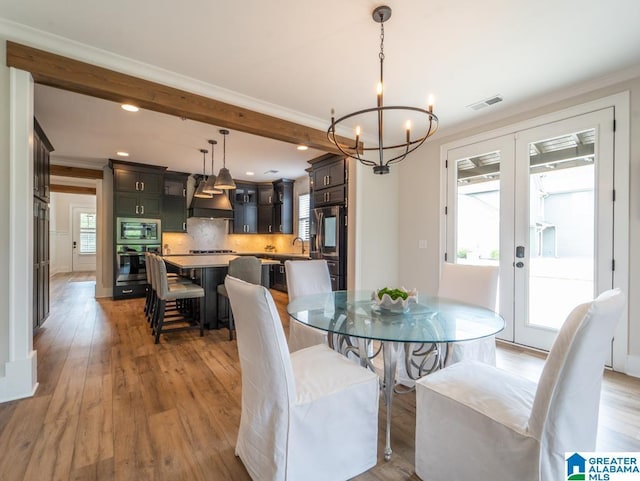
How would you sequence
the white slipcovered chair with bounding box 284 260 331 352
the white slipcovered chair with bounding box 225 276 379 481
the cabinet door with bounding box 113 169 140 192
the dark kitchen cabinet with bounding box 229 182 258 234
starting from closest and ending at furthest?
the white slipcovered chair with bounding box 225 276 379 481, the white slipcovered chair with bounding box 284 260 331 352, the cabinet door with bounding box 113 169 140 192, the dark kitchen cabinet with bounding box 229 182 258 234

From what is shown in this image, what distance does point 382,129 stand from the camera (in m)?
2.52

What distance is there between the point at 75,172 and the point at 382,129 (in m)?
6.23

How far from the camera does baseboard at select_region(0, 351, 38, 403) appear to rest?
6.99 feet

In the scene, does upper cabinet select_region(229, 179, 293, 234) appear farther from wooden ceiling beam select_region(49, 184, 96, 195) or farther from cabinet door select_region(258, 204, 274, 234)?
wooden ceiling beam select_region(49, 184, 96, 195)

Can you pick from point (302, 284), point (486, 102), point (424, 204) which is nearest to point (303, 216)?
point (424, 204)

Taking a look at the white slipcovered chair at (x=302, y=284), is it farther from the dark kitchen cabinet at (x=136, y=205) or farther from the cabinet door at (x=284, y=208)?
the dark kitchen cabinet at (x=136, y=205)

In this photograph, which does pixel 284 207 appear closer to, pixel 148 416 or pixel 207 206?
pixel 207 206

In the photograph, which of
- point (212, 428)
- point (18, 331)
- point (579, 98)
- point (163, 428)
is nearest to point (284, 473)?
point (212, 428)

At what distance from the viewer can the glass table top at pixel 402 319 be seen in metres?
1.52

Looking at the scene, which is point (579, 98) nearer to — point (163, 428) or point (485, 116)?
point (485, 116)

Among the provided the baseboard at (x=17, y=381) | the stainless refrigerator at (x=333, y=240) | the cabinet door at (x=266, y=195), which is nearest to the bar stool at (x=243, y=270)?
the stainless refrigerator at (x=333, y=240)

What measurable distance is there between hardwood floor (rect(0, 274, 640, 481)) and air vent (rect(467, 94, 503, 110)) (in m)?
2.64

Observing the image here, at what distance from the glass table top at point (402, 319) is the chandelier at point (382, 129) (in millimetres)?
952

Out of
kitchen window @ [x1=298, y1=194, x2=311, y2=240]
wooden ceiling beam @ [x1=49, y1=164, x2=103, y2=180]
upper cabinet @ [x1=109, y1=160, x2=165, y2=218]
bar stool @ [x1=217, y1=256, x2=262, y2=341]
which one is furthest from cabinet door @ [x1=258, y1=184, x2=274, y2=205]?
bar stool @ [x1=217, y1=256, x2=262, y2=341]
